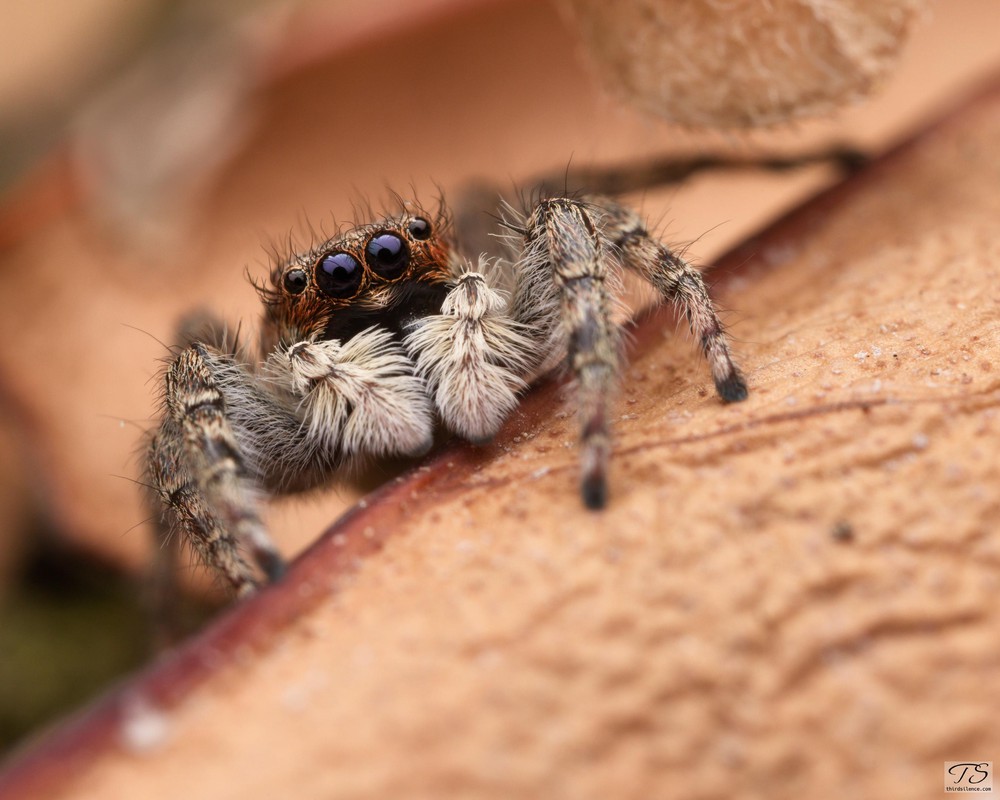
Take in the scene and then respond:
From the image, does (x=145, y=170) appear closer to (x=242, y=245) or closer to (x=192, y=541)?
(x=242, y=245)

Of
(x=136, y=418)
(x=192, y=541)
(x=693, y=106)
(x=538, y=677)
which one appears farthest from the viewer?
(x=136, y=418)

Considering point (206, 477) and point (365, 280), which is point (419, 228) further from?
point (206, 477)

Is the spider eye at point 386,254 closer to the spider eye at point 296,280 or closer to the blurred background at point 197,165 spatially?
the spider eye at point 296,280

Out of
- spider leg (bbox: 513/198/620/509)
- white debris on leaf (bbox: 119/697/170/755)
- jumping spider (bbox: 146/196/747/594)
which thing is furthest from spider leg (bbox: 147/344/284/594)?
spider leg (bbox: 513/198/620/509)

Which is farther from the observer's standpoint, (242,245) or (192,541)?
(242,245)

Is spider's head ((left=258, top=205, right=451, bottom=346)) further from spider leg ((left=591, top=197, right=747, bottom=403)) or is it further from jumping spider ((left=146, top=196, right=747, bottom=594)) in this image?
spider leg ((left=591, top=197, right=747, bottom=403))

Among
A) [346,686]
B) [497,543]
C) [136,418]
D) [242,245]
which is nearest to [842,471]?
[497,543]

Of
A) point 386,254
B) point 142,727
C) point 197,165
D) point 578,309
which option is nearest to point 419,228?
point 386,254
